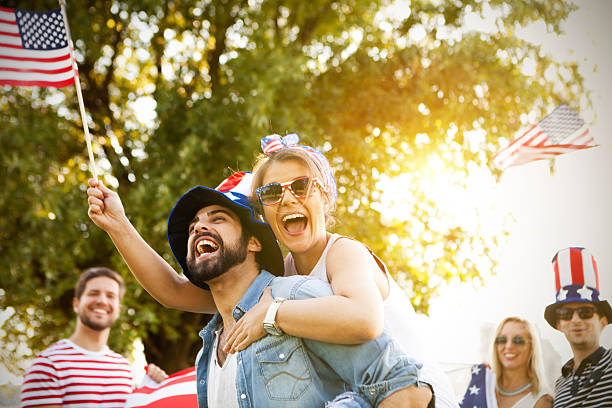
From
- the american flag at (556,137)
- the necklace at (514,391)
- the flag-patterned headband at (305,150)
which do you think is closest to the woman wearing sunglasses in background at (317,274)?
the flag-patterned headband at (305,150)

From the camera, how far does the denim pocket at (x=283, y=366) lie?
2.10 m

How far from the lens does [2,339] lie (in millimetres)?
9312

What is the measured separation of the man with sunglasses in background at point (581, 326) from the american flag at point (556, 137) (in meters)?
2.42

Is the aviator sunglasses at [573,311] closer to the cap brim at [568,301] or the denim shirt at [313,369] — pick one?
the cap brim at [568,301]

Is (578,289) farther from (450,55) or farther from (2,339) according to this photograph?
(2,339)

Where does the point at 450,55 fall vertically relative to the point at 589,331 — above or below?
above

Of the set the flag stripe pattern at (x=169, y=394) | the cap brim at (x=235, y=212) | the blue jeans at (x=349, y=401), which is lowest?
the blue jeans at (x=349, y=401)

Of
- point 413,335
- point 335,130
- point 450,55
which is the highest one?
point 450,55

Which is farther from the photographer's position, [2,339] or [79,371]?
[2,339]

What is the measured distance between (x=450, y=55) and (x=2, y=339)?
8.66 meters

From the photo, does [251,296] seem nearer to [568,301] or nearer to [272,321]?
[272,321]

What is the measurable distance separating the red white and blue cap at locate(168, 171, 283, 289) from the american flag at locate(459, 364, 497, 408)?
314 centimetres

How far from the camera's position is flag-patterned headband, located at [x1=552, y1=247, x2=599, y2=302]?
4.80 metres

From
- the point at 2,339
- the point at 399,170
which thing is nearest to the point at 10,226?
the point at 2,339
